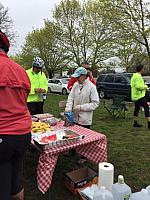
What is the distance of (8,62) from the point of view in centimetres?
193

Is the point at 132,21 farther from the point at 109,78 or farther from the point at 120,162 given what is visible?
the point at 120,162

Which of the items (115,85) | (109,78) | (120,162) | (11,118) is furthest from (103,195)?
(109,78)

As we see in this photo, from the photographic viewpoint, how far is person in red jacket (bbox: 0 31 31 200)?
1.86 m

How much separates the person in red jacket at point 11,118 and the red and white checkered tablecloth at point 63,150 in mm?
751

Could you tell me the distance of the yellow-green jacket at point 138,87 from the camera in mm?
6672

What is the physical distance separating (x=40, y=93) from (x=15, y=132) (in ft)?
10.5

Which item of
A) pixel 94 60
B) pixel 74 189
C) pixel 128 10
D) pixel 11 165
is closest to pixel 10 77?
pixel 11 165

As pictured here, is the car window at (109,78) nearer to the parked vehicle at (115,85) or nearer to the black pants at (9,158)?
the parked vehicle at (115,85)

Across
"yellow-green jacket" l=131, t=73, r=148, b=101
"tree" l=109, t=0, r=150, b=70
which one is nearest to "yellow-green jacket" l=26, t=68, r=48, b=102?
"yellow-green jacket" l=131, t=73, r=148, b=101

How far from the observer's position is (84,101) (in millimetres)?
4199

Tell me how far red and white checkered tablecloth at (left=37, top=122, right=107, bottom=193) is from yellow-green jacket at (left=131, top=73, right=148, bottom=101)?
341 centimetres

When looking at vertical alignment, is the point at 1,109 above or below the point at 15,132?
above

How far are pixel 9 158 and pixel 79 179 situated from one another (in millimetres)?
1871

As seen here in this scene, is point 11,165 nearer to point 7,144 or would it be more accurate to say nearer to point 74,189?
point 7,144
